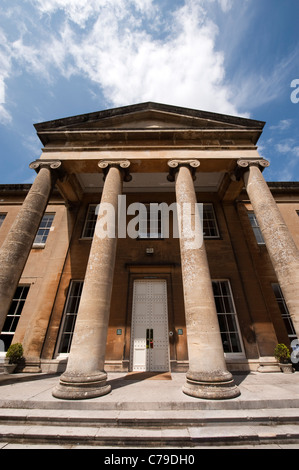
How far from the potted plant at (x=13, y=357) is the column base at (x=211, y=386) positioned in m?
6.45

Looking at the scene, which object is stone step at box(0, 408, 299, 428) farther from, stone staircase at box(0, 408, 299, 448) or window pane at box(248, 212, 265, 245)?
window pane at box(248, 212, 265, 245)

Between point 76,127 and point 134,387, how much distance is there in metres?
9.93

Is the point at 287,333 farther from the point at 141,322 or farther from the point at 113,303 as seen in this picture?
the point at 113,303

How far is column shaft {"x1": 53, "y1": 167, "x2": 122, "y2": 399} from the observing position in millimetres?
4496

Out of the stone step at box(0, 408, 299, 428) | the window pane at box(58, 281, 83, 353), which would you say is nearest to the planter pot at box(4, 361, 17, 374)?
the window pane at box(58, 281, 83, 353)

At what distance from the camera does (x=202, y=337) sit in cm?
504

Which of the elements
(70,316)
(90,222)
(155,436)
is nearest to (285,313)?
(155,436)

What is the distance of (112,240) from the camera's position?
6.55 m

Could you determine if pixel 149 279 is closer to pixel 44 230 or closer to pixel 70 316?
pixel 70 316

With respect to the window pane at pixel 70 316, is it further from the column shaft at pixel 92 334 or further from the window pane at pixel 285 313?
the window pane at pixel 285 313

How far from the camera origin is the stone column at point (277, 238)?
5864 millimetres

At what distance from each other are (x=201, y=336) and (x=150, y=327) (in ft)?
13.1

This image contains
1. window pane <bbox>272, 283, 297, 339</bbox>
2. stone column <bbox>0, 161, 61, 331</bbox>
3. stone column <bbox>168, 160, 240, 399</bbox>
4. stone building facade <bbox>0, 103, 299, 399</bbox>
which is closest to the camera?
stone column <bbox>168, 160, 240, 399</bbox>

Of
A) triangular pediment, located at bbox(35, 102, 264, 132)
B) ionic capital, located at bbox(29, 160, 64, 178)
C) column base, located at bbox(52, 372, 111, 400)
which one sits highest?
triangular pediment, located at bbox(35, 102, 264, 132)
